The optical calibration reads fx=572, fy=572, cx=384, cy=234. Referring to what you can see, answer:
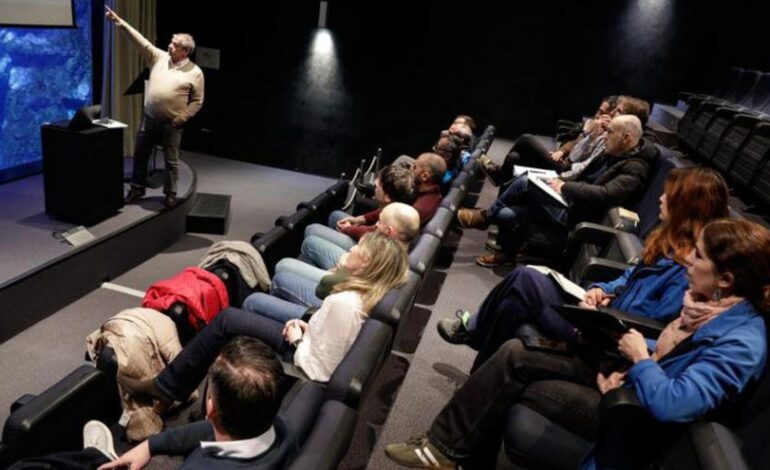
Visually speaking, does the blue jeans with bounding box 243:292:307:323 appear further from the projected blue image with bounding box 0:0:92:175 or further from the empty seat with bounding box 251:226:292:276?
the projected blue image with bounding box 0:0:92:175

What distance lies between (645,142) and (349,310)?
6.56ft

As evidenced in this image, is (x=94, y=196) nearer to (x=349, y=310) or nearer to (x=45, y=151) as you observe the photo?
(x=45, y=151)

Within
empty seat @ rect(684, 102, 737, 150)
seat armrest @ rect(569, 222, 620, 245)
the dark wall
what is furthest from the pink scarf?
the dark wall

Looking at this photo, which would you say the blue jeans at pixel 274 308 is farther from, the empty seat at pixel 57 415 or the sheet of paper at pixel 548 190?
the sheet of paper at pixel 548 190

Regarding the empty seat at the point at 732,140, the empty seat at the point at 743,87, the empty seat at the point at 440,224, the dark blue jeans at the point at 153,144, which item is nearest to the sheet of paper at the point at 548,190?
the empty seat at the point at 440,224

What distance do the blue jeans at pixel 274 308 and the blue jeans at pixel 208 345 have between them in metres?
0.13

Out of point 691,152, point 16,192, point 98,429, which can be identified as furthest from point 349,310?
point 691,152

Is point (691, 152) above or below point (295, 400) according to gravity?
above

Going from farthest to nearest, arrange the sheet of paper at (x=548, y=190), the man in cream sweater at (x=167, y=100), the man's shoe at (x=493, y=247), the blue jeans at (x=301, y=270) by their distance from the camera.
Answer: the man in cream sweater at (x=167, y=100) < the man's shoe at (x=493, y=247) < the sheet of paper at (x=548, y=190) < the blue jeans at (x=301, y=270)

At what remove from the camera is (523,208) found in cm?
328

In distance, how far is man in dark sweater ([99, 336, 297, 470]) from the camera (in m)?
1.20

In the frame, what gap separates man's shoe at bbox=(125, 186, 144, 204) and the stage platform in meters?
0.05

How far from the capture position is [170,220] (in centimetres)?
404

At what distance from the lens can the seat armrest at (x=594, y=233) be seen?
2.65 metres
